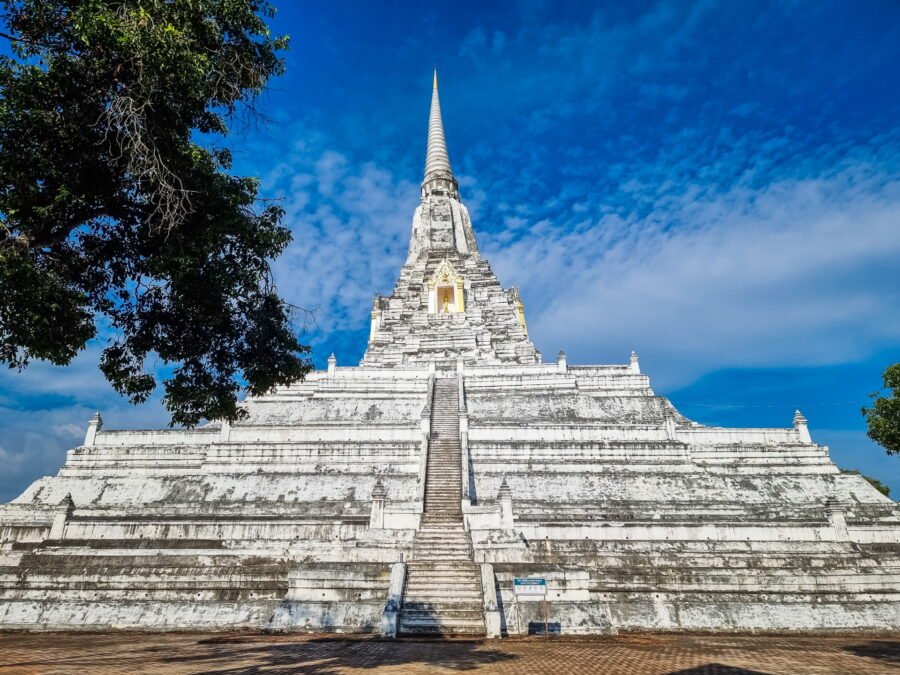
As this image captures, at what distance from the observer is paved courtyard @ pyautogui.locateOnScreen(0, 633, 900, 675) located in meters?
10.2

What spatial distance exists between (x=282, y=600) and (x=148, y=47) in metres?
13.9

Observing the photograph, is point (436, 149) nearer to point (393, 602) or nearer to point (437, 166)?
point (437, 166)

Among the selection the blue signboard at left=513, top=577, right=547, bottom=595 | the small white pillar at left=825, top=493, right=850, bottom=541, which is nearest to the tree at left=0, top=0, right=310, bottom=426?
the blue signboard at left=513, top=577, right=547, bottom=595

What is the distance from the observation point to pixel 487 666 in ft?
34.6

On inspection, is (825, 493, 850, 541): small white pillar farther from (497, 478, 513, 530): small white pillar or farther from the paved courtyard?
(497, 478, 513, 530): small white pillar

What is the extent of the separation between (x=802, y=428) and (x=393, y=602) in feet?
72.4

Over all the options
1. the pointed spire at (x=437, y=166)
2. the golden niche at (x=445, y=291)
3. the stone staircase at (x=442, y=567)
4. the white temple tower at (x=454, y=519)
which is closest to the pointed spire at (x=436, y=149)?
the pointed spire at (x=437, y=166)

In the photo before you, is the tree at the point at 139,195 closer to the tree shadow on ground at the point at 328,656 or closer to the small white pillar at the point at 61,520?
the tree shadow on ground at the point at 328,656

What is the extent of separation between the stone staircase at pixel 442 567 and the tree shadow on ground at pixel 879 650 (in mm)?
8437

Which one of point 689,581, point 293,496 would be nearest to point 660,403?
point 689,581

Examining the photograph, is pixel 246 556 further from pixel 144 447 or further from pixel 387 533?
pixel 144 447

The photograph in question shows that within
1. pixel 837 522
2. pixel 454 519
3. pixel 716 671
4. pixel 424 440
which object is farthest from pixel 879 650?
pixel 424 440

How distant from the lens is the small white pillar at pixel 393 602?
1417 centimetres

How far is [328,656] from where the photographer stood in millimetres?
11438
